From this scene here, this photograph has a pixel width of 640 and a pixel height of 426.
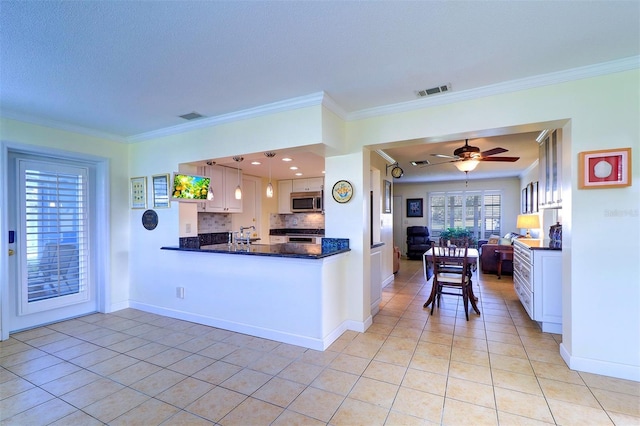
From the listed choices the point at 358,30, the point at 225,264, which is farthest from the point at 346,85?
the point at 225,264

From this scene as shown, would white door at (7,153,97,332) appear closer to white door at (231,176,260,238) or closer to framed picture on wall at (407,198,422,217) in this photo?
white door at (231,176,260,238)

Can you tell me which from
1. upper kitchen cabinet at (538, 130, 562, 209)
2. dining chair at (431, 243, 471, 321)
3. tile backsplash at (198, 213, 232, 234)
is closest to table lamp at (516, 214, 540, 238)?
upper kitchen cabinet at (538, 130, 562, 209)

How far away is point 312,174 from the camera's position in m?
6.77

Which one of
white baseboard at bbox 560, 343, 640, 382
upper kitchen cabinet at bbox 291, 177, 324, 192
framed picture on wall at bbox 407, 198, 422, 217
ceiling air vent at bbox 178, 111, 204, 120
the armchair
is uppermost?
ceiling air vent at bbox 178, 111, 204, 120

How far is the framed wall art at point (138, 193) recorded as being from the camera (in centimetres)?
424

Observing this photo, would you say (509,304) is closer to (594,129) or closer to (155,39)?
(594,129)

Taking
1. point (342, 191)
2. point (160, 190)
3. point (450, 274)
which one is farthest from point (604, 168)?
point (160, 190)

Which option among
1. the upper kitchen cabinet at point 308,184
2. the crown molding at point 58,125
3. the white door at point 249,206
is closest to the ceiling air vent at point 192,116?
the crown molding at point 58,125

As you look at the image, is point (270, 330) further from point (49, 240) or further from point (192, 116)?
point (49, 240)

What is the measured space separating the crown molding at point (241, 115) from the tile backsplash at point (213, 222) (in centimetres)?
200

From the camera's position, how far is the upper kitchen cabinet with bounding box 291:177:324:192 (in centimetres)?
706

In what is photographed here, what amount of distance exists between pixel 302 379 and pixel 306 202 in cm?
491

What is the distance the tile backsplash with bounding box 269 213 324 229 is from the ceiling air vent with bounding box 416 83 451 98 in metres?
4.71

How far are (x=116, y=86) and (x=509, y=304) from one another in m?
5.46
